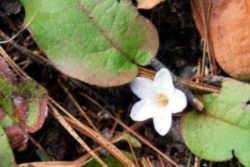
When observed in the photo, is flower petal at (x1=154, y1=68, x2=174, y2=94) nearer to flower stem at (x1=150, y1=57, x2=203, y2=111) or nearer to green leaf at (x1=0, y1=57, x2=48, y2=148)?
flower stem at (x1=150, y1=57, x2=203, y2=111)

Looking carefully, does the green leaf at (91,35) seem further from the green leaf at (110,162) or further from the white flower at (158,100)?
the green leaf at (110,162)

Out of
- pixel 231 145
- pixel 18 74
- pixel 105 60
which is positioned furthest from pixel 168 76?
pixel 18 74

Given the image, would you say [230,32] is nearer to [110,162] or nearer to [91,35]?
[91,35]

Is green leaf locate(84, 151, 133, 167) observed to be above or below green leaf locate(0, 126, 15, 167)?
below

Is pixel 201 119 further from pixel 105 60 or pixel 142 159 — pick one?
pixel 105 60

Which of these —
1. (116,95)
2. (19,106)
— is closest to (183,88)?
(116,95)

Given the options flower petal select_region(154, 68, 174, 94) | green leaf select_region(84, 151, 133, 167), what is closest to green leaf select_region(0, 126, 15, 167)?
green leaf select_region(84, 151, 133, 167)

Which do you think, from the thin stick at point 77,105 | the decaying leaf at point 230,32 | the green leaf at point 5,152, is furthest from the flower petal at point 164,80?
the green leaf at point 5,152
